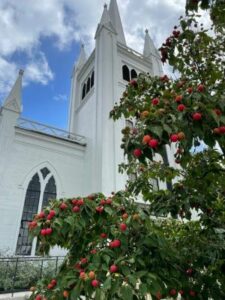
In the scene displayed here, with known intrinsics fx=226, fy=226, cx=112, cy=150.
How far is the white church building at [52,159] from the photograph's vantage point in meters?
11.0

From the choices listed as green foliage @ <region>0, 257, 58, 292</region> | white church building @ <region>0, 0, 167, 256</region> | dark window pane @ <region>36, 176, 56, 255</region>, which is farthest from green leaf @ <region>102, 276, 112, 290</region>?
dark window pane @ <region>36, 176, 56, 255</region>

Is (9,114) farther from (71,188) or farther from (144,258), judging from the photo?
(144,258)

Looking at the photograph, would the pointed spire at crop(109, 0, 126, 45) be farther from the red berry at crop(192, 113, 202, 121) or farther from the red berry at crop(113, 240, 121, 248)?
the red berry at crop(113, 240, 121, 248)

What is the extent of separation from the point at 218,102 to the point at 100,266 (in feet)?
5.19

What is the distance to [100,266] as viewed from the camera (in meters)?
1.80

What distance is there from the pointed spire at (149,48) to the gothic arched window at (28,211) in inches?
639

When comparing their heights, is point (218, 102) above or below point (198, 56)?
below

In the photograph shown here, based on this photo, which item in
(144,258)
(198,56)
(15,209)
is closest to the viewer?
(144,258)

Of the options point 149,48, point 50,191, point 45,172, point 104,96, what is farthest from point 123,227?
point 149,48

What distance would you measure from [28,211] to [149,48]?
753 inches

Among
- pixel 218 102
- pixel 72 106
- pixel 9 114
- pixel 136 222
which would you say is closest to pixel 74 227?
pixel 136 222

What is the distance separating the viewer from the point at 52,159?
1316cm

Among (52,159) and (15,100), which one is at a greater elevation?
(15,100)

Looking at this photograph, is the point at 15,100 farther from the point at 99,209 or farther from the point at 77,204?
the point at 99,209
